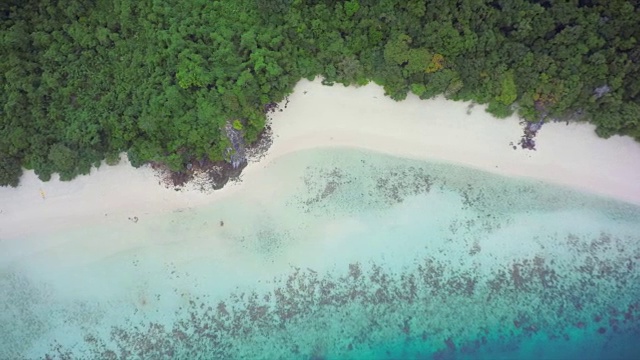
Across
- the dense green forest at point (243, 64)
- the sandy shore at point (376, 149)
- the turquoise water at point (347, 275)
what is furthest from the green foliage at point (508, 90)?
the turquoise water at point (347, 275)

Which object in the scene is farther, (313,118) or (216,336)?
(313,118)

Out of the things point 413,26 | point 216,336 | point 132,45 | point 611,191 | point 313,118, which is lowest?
point 216,336

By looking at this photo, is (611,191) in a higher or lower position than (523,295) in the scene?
higher

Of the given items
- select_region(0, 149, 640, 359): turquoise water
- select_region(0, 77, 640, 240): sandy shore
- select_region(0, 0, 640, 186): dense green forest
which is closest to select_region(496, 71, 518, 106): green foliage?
select_region(0, 0, 640, 186): dense green forest

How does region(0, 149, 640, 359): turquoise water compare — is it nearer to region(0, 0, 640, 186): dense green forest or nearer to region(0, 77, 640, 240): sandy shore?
region(0, 77, 640, 240): sandy shore

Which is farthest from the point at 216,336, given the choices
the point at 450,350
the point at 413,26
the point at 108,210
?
the point at 413,26

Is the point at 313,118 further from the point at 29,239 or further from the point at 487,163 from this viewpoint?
the point at 29,239

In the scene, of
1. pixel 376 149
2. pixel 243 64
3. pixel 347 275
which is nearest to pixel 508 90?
pixel 376 149
